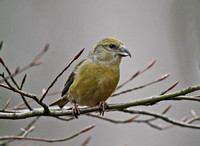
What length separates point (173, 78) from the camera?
8672 millimetres

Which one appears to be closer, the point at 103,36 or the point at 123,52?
the point at 123,52

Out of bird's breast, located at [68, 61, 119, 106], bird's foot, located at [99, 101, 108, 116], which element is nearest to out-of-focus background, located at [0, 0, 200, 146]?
bird's breast, located at [68, 61, 119, 106]

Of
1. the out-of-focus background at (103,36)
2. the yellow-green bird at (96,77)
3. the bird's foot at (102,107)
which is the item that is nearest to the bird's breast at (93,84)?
the yellow-green bird at (96,77)

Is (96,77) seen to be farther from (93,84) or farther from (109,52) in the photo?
(109,52)

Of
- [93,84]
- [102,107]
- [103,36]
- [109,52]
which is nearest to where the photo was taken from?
[102,107]

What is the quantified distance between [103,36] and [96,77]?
5320 mm

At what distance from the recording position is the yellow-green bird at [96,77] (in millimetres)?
3980

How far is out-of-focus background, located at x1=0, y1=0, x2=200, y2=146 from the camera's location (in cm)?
820

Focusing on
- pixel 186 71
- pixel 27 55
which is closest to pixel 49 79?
pixel 27 55

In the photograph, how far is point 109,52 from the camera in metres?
4.41

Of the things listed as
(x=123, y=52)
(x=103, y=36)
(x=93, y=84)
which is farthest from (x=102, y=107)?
(x=103, y=36)

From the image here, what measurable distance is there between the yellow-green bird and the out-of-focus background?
3.12 metres

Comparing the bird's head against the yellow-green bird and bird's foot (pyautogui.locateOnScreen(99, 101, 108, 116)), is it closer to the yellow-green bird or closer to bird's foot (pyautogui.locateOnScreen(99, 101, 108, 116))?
the yellow-green bird

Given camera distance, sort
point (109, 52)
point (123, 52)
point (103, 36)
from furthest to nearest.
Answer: point (103, 36), point (109, 52), point (123, 52)
